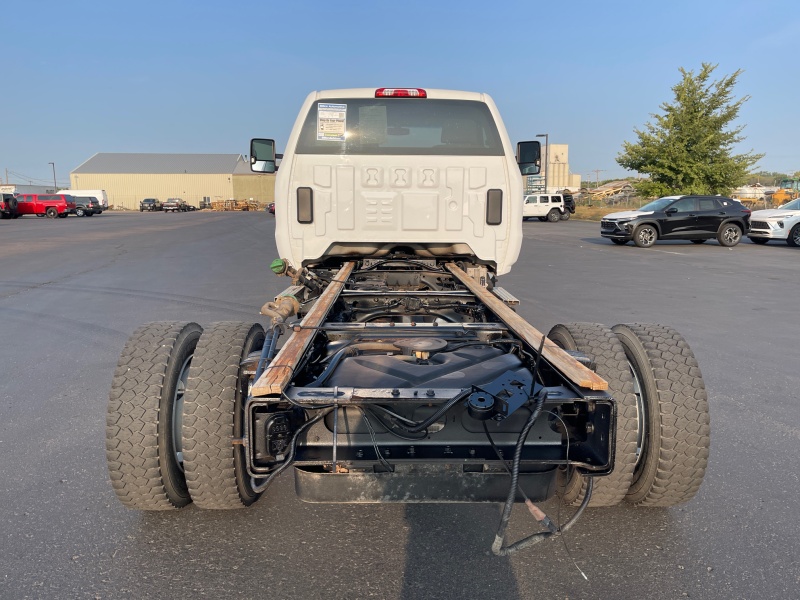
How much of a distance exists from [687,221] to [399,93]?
17696 millimetres

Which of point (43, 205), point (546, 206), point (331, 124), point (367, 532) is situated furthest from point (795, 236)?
point (43, 205)

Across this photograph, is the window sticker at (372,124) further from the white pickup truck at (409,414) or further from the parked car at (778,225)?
the parked car at (778,225)

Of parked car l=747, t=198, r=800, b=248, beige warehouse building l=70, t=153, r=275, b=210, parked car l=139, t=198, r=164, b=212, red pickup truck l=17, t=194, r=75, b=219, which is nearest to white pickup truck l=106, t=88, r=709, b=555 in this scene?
parked car l=747, t=198, r=800, b=248

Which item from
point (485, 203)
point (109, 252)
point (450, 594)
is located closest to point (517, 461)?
point (450, 594)

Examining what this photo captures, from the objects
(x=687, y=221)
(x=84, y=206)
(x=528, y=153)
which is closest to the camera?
(x=528, y=153)

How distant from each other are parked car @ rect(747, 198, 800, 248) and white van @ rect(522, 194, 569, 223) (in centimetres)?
1827

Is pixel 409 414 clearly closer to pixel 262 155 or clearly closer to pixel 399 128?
pixel 399 128

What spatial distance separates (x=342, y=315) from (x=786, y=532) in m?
2.97

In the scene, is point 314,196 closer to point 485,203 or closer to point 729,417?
point 485,203

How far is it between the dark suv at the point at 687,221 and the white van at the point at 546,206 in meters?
18.4

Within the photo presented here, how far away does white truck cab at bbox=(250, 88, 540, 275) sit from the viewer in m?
5.44

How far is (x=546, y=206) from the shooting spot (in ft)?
129

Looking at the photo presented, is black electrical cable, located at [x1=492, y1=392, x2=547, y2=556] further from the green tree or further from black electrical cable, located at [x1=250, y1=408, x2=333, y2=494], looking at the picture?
the green tree

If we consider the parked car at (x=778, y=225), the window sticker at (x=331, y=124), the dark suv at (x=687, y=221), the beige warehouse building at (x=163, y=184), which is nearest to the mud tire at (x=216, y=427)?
the window sticker at (x=331, y=124)
